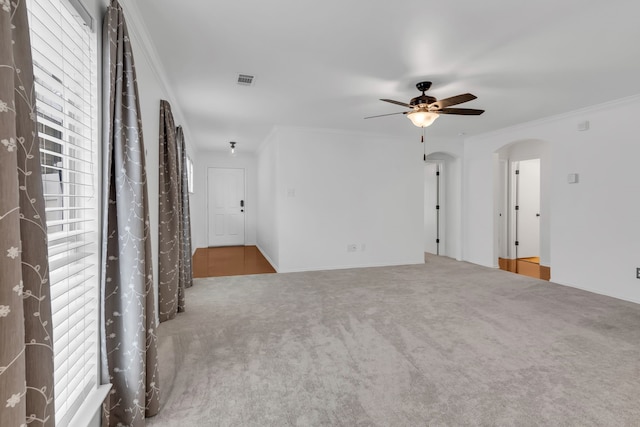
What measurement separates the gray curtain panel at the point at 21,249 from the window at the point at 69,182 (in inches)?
11.3

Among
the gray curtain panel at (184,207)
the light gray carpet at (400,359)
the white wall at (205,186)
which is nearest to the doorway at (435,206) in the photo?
the light gray carpet at (400,359)

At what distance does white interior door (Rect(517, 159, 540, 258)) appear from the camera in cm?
683

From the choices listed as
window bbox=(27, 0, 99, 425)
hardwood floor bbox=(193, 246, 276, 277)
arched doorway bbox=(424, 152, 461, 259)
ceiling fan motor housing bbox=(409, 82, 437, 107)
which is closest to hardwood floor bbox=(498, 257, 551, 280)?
arched doorway bbox=(424, 152, 461, 259)

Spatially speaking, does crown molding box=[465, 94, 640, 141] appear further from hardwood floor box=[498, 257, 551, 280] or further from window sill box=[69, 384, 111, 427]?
window sill box=[69, 384, 111, 427]

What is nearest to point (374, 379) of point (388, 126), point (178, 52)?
point (178, 52)

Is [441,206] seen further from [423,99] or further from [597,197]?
[423,99]

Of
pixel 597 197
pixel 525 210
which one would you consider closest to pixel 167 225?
pixel 597 197

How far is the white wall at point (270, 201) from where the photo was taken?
5.54 m

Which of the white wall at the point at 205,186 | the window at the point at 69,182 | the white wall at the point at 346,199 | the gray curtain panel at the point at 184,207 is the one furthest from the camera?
the white wall at the point at 205,186

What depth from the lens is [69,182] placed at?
51.8 inches

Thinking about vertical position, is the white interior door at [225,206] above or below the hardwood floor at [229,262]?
above

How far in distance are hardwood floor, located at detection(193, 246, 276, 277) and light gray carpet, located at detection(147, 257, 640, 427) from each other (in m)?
1.23

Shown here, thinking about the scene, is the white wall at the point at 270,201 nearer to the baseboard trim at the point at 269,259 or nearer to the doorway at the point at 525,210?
→ the baseboard trim at the point at 269,259

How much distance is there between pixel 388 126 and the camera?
5.27m
